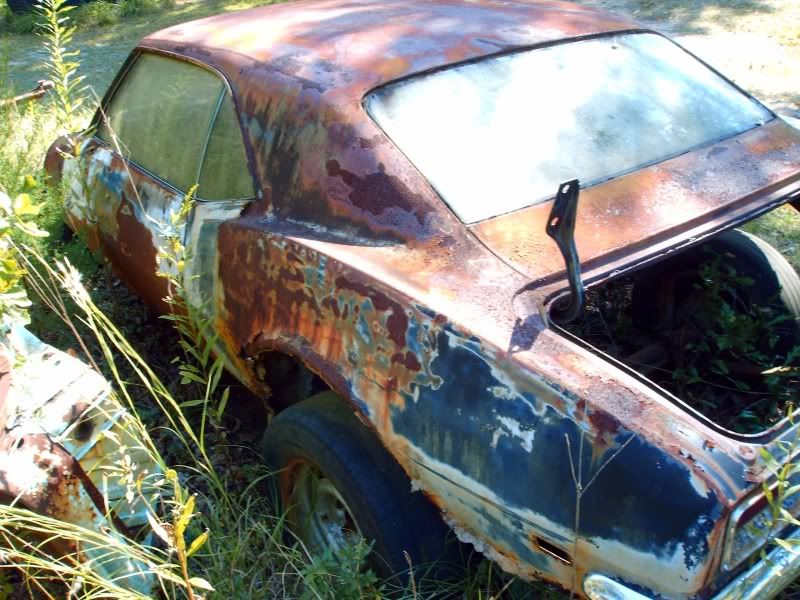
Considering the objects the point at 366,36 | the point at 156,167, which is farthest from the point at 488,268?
the point at 156,167

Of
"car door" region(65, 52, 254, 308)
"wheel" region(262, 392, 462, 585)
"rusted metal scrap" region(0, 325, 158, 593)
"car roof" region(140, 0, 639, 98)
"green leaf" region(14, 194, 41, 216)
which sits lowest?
"wheel" region(262, 392, 462, 585)

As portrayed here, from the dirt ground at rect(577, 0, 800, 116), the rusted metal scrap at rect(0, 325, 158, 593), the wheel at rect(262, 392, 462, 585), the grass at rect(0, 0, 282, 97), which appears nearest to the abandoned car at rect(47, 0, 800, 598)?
the wheel at rect(262, 392, 462, 585)

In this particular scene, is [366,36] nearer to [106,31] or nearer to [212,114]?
[212,114]

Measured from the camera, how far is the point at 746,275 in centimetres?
283

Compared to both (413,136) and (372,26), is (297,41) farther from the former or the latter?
(413,136)

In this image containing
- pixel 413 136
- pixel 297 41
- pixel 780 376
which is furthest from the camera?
pixel 297 41

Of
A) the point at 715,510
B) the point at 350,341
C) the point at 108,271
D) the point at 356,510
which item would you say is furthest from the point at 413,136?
the point at 108,271

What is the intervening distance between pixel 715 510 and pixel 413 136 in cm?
133

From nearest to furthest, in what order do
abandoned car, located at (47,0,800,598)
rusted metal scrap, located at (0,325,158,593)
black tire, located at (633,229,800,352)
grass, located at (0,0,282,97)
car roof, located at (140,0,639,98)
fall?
abandoned car, located at (47,0,800,598) → rusted metal scrap, located at (0,325,158,593) → car roof, located at (140,0,639,98) → black tire, located at (633,229,800,352) → grass, located at (0,0,282,97)

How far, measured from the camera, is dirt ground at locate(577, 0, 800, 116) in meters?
6.08

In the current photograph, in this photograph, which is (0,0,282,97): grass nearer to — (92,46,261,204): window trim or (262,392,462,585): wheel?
(92,46,261,204): window trim

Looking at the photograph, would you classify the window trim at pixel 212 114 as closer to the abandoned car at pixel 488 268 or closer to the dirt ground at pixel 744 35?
the abandoned car at pixel 488 268

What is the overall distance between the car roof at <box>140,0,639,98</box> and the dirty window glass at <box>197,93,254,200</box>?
156mm

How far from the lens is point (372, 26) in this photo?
2787 millimetres
